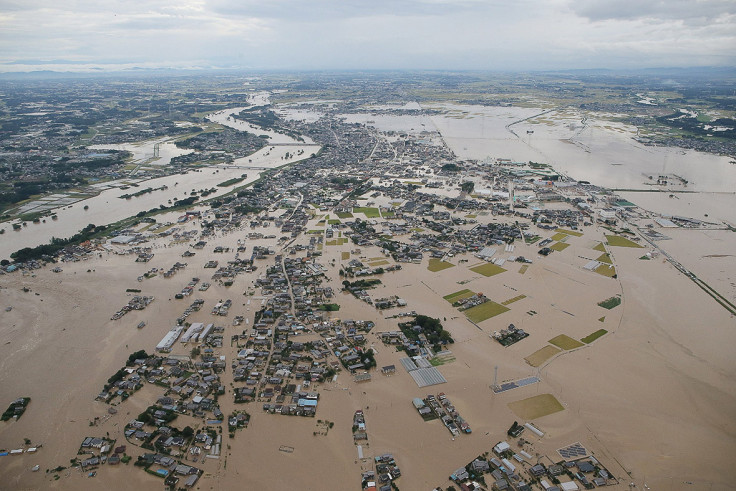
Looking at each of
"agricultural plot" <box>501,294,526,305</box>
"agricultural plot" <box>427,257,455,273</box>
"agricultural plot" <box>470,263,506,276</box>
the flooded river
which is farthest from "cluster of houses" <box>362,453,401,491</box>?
the flooded river

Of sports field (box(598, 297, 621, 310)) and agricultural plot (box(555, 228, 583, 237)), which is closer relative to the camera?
sports field (box(598, 297, 621, 310))

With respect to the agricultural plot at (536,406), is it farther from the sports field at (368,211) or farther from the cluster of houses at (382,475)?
the sports field at (368,211)

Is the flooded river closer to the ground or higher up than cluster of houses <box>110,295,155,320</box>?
higher up

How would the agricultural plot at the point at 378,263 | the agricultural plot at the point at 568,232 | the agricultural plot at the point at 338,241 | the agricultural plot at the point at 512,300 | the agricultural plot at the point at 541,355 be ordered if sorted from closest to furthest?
the agricultural plot at the point at 541,355, the agricultural plot at the point at 512,300, the agricultural plot at the point at 378,263, the agricultural plot at the point at 338,241, the agricultural plot at the point at 568,232

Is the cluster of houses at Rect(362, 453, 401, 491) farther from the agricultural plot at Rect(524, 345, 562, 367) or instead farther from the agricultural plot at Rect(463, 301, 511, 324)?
the agricultural plot at Rect(463, 301, 511, 324)

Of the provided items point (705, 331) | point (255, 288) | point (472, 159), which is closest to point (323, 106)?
point (472, 159)

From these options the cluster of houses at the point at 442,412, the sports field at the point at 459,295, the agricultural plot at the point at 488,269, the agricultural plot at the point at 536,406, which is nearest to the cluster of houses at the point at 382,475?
the cluster of houses at the point at 442,412
